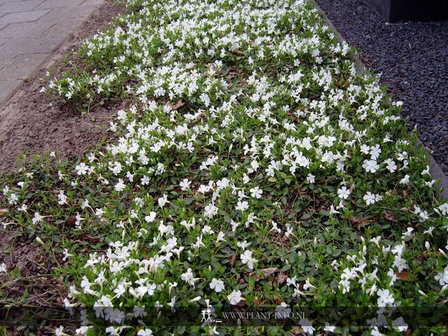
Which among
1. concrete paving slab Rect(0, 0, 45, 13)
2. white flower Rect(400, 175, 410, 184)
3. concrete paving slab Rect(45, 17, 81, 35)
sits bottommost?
white flower Rect(400, 175, 410, 184)

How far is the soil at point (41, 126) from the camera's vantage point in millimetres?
3738

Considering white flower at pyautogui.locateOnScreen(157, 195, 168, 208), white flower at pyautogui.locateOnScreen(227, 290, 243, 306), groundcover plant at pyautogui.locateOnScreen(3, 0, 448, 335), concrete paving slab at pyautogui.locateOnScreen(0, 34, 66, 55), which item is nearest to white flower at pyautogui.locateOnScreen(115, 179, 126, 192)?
groundcover plant at pyautogui.locateOnScreen(3, 0, 448, 335)

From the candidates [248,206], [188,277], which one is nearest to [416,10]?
[248,206]

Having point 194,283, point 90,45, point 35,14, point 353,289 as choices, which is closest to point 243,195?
point 194,283

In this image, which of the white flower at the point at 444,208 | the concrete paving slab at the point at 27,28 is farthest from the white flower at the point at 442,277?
the concrete paving slab at the point at 27,28

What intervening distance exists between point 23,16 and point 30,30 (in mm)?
1200

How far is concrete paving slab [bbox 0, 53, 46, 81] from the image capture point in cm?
531

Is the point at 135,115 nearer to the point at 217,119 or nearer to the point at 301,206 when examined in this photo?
the point at 217,119

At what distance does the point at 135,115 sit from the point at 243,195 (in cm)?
182

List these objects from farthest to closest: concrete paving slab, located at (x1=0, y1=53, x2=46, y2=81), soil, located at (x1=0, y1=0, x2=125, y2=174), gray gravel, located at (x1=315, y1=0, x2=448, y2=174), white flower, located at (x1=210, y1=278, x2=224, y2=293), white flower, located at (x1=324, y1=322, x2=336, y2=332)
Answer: concrete paving slab, located at (x1=0, y1=53, x2=46, y2=81) → soil, located at (x1=0, y1=0, x2=125, y2=174) → gray gravel, located at (x1=315, y1=0, x2=448, y2=174) → white flower, located at (x1=210, y1=278, x2=224, y2=293) → white flower, located at (x1=324, y1=322, x2=336, y2=332)

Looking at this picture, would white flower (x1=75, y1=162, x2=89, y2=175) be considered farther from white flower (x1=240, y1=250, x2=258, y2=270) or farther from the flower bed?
the flower bed

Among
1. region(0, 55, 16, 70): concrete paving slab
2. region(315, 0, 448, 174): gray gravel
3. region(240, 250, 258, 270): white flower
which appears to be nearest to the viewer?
region(240, 250, 258, 270): white flower

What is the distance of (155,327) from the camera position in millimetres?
2078

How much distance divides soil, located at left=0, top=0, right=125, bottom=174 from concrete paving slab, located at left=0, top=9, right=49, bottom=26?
3.39 meters
